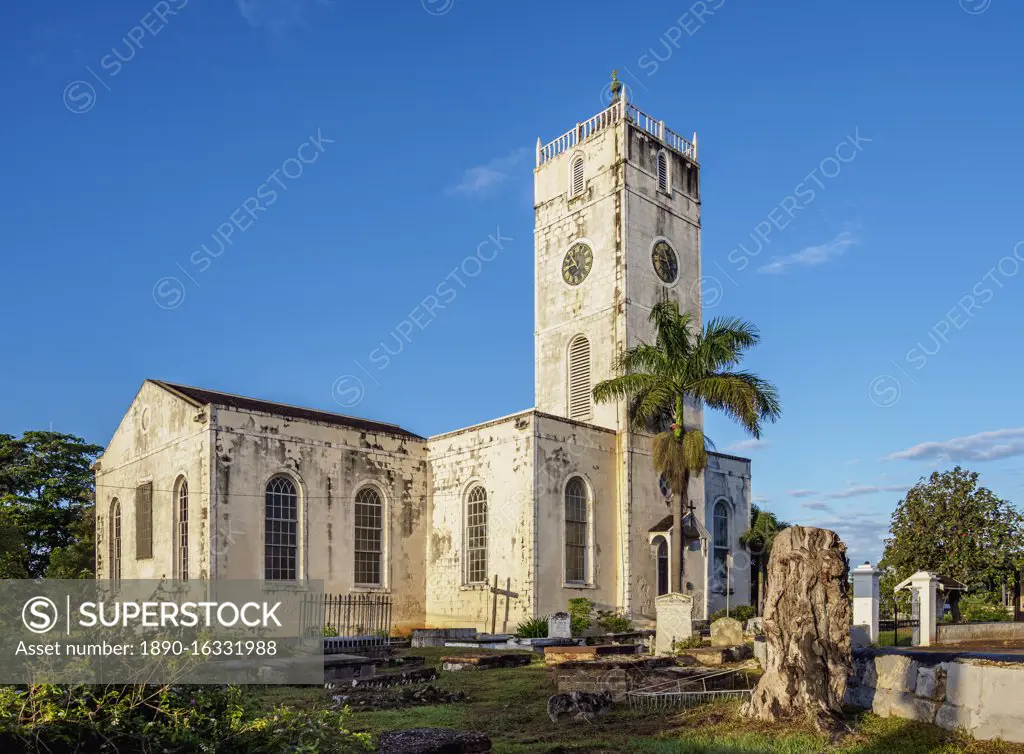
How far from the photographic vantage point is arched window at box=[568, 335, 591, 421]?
104 ft

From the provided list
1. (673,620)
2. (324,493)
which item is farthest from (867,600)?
(324,493)

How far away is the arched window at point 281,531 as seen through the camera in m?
26.1

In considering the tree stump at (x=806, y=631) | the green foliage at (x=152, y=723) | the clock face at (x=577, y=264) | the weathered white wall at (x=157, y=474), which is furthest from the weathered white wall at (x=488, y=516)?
the green foliage at (x=152, y=723)

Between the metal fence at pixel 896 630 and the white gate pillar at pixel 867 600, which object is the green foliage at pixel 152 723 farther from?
the metal fence at pixel 896 630

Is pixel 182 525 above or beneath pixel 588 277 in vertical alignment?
beneath

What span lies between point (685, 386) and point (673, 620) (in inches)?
367

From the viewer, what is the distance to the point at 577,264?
32719 mm

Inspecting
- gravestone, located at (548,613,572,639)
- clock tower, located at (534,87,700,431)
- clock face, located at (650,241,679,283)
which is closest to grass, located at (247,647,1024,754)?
gravestone, located at (548,613,572,639)

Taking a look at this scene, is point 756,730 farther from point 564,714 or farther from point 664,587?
point 664,587

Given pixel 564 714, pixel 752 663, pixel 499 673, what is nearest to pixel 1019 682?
Answer: pixel 564 714

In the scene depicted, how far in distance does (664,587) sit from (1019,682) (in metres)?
21.9

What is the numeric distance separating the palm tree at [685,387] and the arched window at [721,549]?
296 inches

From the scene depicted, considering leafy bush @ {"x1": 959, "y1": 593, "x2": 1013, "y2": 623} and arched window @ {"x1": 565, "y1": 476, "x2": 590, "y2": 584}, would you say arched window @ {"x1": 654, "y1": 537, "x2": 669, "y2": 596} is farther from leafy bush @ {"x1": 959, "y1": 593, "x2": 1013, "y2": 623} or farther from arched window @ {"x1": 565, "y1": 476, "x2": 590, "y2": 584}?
leafy bush @ {"x1": 959, "y1": 593, "x2": 1013, "y2": 623}

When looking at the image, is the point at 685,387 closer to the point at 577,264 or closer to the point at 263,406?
the point at 577,264
